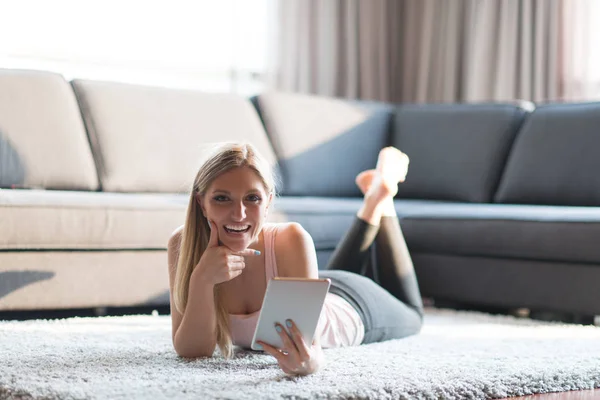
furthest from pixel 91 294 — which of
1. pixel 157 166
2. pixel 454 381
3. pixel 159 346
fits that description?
pixel 454 381

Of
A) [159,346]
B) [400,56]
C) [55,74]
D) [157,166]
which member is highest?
[400,56]

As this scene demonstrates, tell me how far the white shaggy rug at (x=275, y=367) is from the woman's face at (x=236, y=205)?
26 centimetres

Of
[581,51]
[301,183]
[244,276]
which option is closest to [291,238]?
[244,276]

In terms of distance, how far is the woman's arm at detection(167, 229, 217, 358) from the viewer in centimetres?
158

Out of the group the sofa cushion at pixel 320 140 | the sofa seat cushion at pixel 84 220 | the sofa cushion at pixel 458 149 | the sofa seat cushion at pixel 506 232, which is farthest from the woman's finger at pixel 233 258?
the sofa cushion at pixel 458 149

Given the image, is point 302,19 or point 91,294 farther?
point 302,19

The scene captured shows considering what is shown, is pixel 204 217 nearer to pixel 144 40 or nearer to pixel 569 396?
pixel 569 396

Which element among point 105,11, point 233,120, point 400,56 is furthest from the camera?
point 400,56

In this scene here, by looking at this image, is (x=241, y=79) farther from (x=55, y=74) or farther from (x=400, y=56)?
(x=55, y=74)

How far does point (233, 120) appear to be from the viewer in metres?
3.25

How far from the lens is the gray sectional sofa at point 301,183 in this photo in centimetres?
230

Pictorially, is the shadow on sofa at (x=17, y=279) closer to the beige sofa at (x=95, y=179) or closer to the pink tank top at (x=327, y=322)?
the beige sofa at (x=95, y=179)

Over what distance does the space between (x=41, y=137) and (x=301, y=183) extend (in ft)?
3.56

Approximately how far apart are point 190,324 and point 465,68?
313 centimetres
